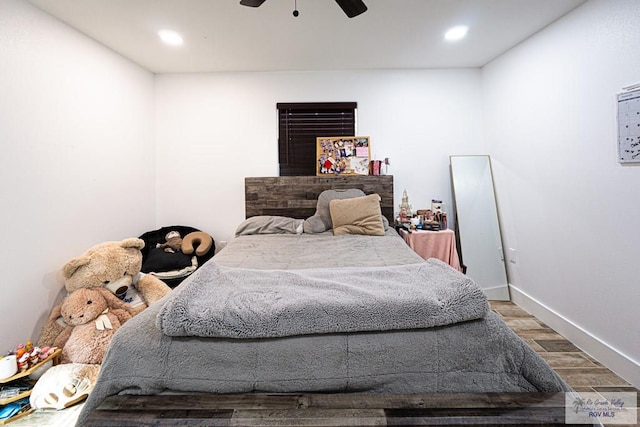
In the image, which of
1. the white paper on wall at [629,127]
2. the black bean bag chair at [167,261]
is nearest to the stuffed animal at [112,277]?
the black bean bag chair at [167,261]

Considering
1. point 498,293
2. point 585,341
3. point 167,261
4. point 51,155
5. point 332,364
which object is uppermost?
point 51,155

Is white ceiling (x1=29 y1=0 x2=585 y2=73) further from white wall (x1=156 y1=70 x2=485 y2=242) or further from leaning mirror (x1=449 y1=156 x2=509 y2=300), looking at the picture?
leaning mirror (x1=449 y1=156 x2=509 y2=300)

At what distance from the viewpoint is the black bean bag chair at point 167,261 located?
2.79 metres

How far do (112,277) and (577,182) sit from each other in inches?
140

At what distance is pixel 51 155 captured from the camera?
7.29 feet

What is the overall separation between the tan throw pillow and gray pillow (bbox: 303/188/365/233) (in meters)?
0.11

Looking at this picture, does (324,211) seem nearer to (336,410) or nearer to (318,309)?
(318,309)

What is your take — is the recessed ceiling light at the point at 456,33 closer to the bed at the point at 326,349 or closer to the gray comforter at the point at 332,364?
the bed at the point at 326,349

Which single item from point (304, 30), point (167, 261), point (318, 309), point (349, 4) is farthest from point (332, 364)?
point (304, 30)

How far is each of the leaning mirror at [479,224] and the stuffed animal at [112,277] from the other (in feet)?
10.0

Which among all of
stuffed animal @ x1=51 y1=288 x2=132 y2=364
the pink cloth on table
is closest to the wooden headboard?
the pink cloth on table

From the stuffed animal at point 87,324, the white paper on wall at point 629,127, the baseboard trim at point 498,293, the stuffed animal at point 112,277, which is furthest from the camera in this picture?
the baseboard trim at point 498,293

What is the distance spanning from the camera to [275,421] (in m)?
0.91

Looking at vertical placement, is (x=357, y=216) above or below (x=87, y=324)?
above
